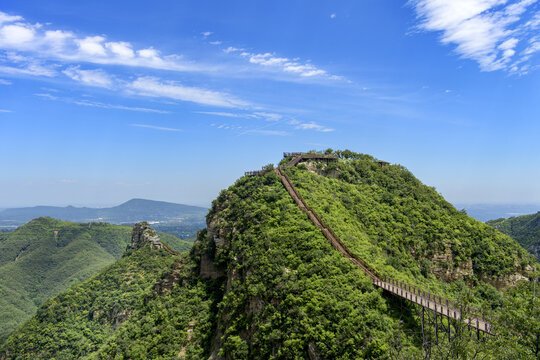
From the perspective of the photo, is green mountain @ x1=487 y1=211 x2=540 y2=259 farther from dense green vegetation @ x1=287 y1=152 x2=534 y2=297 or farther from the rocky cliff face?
the rocky cliff face

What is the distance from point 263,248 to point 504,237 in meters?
35.7

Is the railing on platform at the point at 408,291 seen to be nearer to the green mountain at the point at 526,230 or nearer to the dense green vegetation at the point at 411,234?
the dense green vegetation at the point at 411,234

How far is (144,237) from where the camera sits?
84.6 metres

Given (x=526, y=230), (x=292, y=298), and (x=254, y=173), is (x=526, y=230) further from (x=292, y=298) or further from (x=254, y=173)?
(x=292, y=298)

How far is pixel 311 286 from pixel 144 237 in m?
64.6

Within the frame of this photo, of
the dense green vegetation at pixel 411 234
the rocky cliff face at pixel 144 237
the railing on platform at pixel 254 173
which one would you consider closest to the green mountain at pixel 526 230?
the dense green vegetation at pixel 411 234

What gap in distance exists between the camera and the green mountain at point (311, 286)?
25562 mm

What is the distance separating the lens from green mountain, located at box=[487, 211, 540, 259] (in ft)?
308

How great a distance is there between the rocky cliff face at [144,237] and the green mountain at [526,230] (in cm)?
9681

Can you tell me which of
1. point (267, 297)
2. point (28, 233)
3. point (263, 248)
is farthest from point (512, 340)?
point (28, 233)

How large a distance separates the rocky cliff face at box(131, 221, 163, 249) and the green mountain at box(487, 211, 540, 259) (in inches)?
3811

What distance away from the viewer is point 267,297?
3244 centimetres

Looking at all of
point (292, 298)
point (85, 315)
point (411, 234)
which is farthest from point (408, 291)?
point (85, 315)

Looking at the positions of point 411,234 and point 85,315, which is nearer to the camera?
point 411,234
